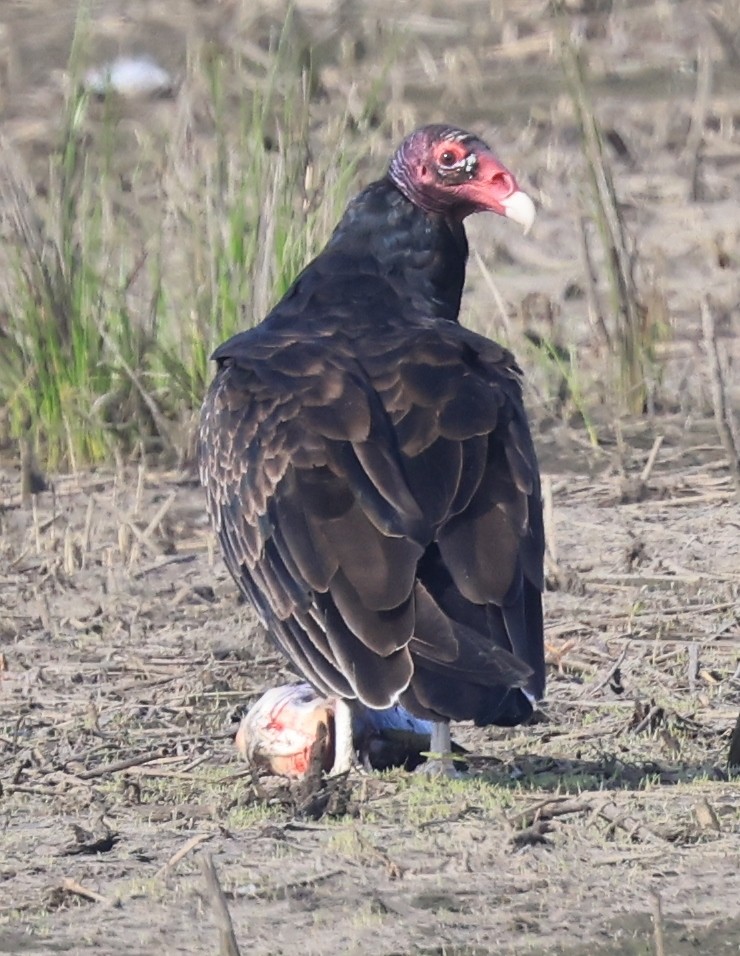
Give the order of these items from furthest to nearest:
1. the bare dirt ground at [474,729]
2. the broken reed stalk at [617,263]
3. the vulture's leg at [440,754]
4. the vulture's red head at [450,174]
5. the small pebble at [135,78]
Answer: the small pebble at [135,78]
the broken reed stalk at [617,263]
the vulture's red head at [450,174]
the vulture's leg at [440,754]
the bare dirt ground at [474,729]

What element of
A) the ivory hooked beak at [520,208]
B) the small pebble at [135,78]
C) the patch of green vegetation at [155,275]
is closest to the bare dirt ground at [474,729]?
the patch of green vegetation at [155,275]

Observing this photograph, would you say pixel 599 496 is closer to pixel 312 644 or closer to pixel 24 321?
pixel 24 321

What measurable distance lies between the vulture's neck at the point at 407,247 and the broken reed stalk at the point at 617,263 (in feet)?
4.82

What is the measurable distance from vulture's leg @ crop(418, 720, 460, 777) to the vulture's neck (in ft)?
3.56

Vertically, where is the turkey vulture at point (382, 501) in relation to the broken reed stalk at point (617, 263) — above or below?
below

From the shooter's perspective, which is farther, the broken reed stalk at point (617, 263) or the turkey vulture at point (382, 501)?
the broken reed stalk at point (617, 263)

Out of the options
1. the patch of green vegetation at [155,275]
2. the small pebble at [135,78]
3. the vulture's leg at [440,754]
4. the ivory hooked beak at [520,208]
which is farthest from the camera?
the small pebble at [135,78]

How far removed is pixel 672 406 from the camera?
662 centimetres

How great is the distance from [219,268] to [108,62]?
410cm

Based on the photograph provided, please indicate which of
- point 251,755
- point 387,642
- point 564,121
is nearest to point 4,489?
point 251,755

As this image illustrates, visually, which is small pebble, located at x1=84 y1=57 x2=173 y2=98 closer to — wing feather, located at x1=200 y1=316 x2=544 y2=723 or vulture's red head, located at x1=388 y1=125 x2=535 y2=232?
vulture's red head, located at x1=388 y1=125 x2=535 y2=232

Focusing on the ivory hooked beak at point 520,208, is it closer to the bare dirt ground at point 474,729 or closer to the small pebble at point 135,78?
the bare dirt ground at point 474,729

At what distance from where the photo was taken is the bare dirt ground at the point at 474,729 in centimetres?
327

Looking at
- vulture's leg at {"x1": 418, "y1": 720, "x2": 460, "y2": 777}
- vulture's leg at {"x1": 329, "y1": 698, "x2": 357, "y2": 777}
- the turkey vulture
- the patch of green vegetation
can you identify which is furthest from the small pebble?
vulture's leg at {"x1": 418, "y1": 720, "x2": 460, "y2": 777}
